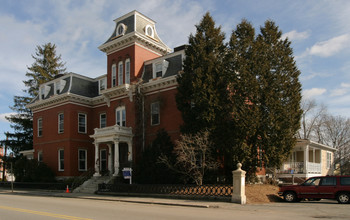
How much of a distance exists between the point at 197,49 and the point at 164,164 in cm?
866

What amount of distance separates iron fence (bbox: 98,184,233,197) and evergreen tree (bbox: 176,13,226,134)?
3.91 m

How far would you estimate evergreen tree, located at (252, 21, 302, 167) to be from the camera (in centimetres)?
2033

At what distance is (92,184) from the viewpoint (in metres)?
27.2

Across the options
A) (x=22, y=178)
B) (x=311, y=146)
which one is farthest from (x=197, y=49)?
(x=22, y=178)

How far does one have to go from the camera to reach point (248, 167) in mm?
20312

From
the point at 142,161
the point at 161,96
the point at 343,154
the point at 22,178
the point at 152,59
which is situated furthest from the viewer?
the point at 343,154

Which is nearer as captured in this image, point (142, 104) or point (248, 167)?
point (248, 167)

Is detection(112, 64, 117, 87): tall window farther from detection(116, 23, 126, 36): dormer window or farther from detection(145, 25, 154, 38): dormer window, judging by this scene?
detection(145, 25, 154, 38): dormer window

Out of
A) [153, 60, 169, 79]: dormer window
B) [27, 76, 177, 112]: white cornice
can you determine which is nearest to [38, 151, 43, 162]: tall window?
[27, 76, 177, 112]: white cornice

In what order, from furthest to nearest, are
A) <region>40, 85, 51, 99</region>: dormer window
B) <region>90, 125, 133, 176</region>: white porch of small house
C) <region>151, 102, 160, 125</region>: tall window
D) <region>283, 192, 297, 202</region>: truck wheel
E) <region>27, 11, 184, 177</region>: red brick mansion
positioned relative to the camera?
<region>40, 85, 51, 99</region>: dormer window → <region>151, 102, 160, 125</region>: tall window → <region>27, 11, 184, 177</region>: red brick mansion → <region>90, 125, 133, 176</region>: white porch of small house → <region>283, 192, 297, 202</region>: truck wheel

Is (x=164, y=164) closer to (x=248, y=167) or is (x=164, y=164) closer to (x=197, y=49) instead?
(x=248, y=167)

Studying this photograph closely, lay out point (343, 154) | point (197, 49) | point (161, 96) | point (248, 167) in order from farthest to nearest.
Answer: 1. point (343, 154)
2. point (161, 96)
3. point (197, 49)
4. point (248, 167)

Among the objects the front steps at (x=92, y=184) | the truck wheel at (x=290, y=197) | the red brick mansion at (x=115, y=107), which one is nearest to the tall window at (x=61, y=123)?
the red brick mansion at (x=115, y=107)

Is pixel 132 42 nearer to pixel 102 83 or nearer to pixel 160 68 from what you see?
pixel 160 68
